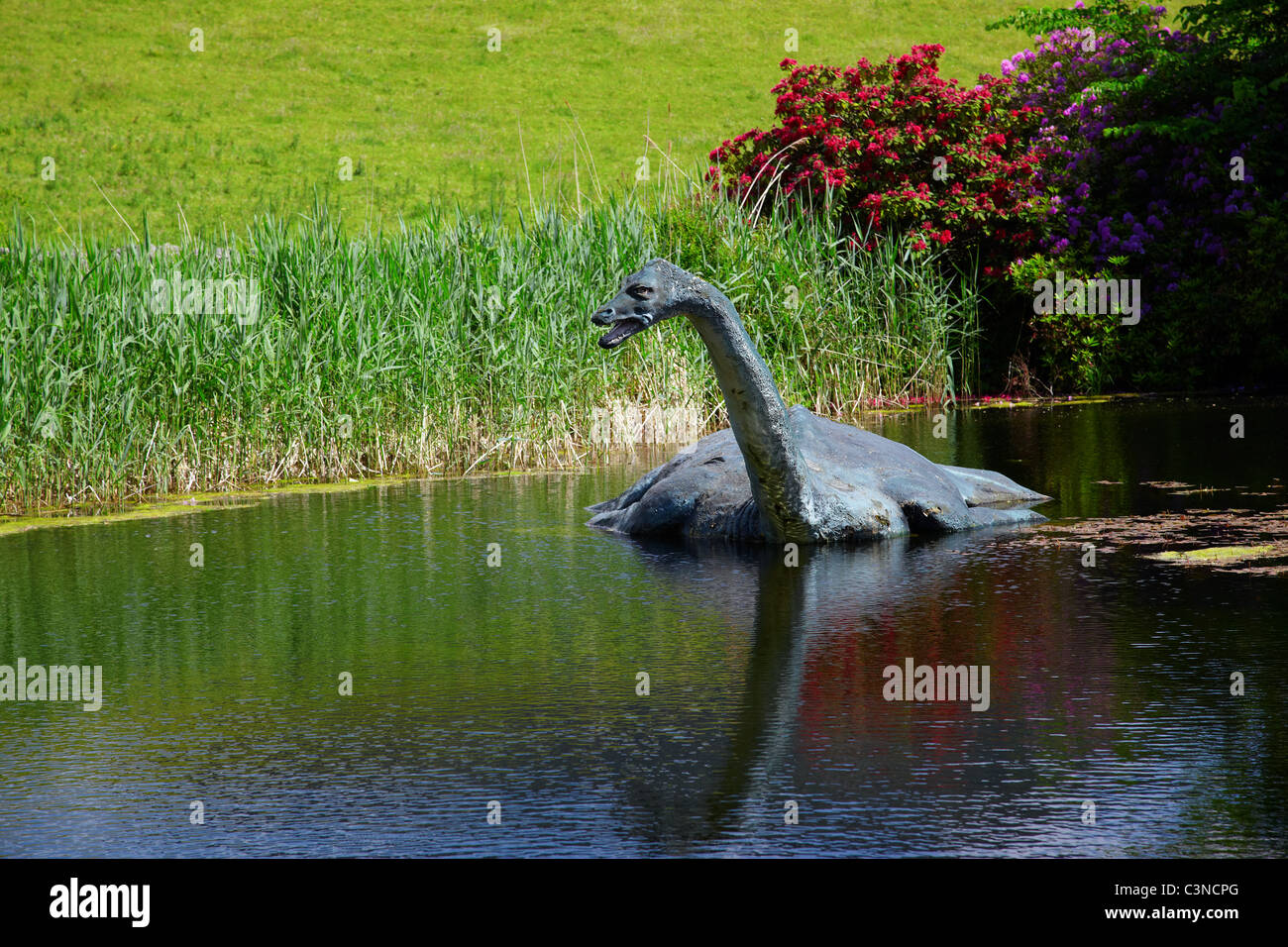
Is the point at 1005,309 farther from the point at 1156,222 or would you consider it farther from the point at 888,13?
the point at 888,13

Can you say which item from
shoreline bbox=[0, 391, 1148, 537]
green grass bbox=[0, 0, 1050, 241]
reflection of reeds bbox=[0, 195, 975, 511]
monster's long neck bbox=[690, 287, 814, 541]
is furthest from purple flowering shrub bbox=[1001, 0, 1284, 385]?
green grass bbox=[0, 0, 1050, 241]

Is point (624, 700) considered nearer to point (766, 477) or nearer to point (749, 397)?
point (749, 397)

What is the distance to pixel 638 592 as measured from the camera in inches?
271

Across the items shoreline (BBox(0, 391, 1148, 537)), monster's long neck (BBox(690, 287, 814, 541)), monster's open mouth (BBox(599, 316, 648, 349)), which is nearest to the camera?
monster's open mouth (BBox(599, 316, 648, 349))

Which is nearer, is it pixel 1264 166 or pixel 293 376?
pixel 293 376

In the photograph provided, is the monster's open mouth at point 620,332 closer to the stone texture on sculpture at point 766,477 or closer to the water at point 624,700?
the stone texture on sculpture at point 766,477

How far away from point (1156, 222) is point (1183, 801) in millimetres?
14739

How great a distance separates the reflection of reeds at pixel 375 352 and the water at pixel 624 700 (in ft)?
5.23

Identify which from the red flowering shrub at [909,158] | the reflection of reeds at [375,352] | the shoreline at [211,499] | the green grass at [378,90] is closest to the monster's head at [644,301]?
the shoreline at [211,499]

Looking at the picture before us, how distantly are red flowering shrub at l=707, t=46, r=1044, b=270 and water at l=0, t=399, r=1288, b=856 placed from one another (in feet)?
30.8

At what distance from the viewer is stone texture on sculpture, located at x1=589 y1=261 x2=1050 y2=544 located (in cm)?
713

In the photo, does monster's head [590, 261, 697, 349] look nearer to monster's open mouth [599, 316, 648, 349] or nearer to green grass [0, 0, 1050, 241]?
monster's open mouth [599, 316, 648, 349]

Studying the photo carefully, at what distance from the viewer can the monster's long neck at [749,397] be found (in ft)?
23.8
